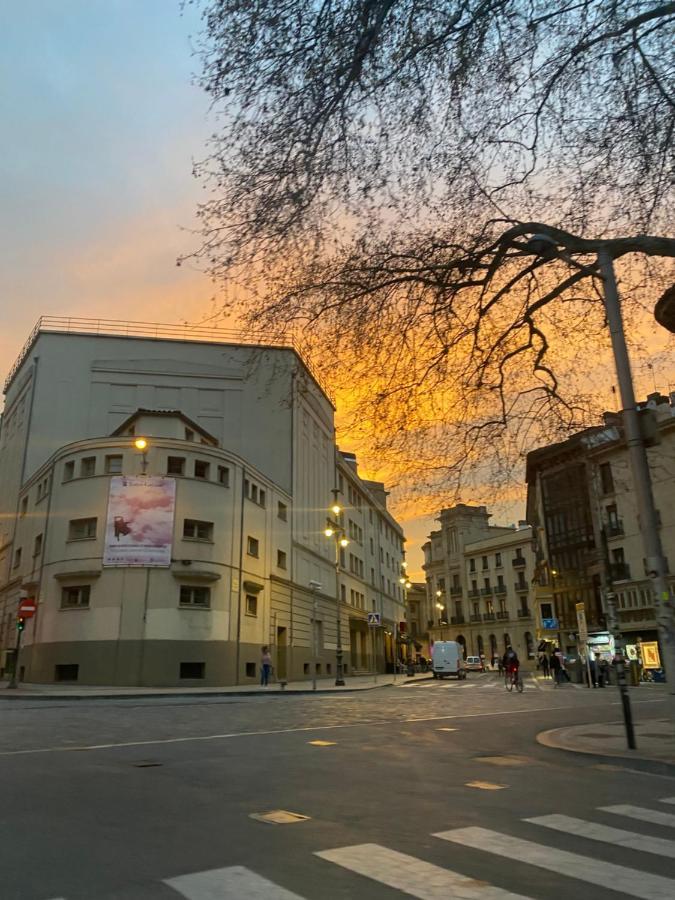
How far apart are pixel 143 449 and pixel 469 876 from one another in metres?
29.1

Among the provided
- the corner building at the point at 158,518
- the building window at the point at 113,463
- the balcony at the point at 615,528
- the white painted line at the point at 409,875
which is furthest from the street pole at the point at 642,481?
the balcony at the point at 615,528

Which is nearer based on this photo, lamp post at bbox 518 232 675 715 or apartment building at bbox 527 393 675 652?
lamp post at bbox 518 232 675 715

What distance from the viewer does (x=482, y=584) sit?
95.9 m

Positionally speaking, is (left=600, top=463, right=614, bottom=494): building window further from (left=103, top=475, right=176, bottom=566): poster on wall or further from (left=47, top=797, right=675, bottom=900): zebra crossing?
(left=47, top=797, right=675, bottom=900): zebra crossing

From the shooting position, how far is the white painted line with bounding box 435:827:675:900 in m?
3.94

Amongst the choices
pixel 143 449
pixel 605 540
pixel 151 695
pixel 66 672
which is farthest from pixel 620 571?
pixel 66 672

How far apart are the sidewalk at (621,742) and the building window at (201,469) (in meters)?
23.3

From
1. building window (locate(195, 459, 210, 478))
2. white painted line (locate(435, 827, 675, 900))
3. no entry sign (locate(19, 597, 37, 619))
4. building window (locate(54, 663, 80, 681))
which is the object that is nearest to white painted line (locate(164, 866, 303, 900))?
white painted line (locate(435, 827, 675, 900))

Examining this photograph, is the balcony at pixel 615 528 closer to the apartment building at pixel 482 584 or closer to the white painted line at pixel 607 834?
the apartment building at pixel 482 584

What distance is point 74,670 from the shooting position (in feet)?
99.9

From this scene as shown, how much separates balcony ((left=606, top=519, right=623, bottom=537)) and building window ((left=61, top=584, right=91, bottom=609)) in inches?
1428

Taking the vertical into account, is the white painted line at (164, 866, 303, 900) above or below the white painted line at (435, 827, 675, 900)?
above

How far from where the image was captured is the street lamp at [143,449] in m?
31.1

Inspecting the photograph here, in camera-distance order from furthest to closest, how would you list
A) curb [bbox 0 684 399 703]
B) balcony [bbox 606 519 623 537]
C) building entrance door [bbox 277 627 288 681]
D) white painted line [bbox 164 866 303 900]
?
balcony [bbox 606 519 623 537] < building entrance door [bbox 277 627 288 681] < curb [bbox 0 684 399 703] < white painted line [bbox 164 866 303 900]
